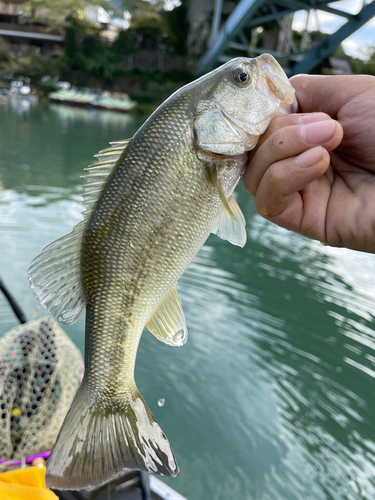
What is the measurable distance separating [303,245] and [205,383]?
5.06 m

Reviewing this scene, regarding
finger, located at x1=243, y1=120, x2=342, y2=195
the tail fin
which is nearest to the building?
finger, located at x1=243, y1=120, x2=342, y2=195

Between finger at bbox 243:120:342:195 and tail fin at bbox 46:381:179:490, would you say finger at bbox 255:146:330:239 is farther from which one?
tail fin at bbox 46:381:179:490

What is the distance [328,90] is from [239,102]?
0.47 meters

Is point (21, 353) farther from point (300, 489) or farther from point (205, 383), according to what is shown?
point (300, 489)

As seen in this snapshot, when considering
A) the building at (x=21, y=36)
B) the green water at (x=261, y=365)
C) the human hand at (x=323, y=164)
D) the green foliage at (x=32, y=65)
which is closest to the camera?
the human hand at (x=323, y=164)

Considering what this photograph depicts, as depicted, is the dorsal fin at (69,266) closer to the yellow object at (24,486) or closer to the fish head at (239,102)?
the fish head at (239,102)

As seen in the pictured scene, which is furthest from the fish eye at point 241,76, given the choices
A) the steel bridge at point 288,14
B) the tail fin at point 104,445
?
the steel bridge at point 288,14

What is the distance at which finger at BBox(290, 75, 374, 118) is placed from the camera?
5.41ft

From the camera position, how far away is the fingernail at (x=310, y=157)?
1.45m

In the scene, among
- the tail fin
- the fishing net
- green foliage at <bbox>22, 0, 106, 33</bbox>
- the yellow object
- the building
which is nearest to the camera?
the tail fin

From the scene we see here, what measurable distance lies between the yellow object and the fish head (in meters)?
1.86

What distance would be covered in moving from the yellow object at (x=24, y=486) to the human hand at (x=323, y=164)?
6.01 ft

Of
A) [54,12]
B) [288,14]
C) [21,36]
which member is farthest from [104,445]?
[21,36]

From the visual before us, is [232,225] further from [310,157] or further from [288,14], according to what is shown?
[288,14]
